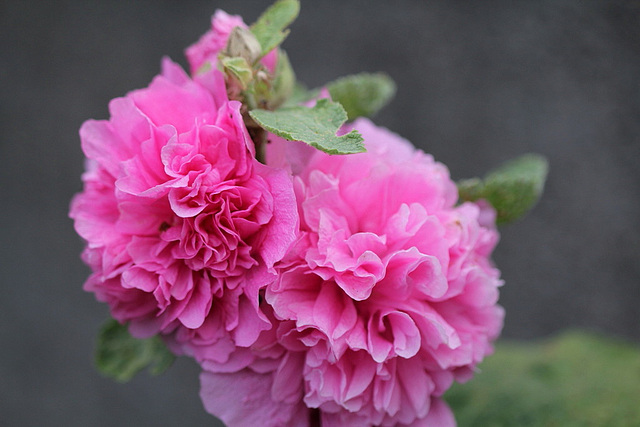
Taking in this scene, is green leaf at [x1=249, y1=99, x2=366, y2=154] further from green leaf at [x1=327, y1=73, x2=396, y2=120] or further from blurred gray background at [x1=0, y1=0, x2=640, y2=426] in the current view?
blurred gray background at [x1=0, y1=0, x2=640, y2=426]

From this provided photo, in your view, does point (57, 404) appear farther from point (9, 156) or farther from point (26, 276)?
point (9, 156)

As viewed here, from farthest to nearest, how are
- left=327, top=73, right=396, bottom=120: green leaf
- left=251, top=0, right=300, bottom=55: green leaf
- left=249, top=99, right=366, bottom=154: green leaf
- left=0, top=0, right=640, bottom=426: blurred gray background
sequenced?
1. left=0, top=0, right=640, bottom=426: blurred gray background
2. left=327, top=73, right=396, bottom=120: green leaf
3. left=251, top=0, right=300, bottom=55: green leaf
4. left=249, top=99, right=366, bottom=154: green leaf

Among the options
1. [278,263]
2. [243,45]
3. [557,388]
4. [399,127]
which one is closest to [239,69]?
[243,45]

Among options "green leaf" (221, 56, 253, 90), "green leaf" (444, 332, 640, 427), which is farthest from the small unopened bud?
"green leaf" (444, 332, 640, 427)

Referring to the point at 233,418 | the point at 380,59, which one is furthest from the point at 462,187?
the point at 380,59

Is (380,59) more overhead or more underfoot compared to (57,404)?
more overhead

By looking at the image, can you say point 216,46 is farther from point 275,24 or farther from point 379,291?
point 379,291
